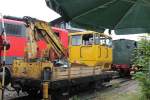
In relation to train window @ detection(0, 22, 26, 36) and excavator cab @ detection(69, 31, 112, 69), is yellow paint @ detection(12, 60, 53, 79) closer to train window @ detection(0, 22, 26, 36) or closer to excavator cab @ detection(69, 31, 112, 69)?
excavator cab @ detection(69, 31, 112, 69)

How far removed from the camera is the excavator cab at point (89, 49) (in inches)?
590

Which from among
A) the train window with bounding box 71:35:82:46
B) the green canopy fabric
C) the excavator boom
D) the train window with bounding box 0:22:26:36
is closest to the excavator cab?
the train window with bounding box 71:35:82:46

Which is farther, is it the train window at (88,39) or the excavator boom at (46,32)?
the train window at (88,39)

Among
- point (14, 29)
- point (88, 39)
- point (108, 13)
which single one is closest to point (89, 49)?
point (88, 39)

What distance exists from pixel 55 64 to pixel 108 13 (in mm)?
8446

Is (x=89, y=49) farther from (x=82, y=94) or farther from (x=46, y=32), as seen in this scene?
(x=46, y=32)

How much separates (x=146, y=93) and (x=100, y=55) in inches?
294

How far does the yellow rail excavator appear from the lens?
1096cm

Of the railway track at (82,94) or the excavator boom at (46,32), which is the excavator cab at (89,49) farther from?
the excavator boom at (46,32)

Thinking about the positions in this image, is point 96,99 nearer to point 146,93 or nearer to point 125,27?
point 146,93

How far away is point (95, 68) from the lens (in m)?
14.1

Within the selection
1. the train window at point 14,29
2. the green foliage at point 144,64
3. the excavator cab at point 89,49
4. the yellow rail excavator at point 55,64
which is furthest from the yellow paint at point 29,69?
the train window at point 14,29

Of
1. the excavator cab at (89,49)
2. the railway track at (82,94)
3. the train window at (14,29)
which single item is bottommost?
the railway track at (82,94)

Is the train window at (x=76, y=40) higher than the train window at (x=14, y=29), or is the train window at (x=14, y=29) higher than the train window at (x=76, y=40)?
the train window at (x=14, y=29)
